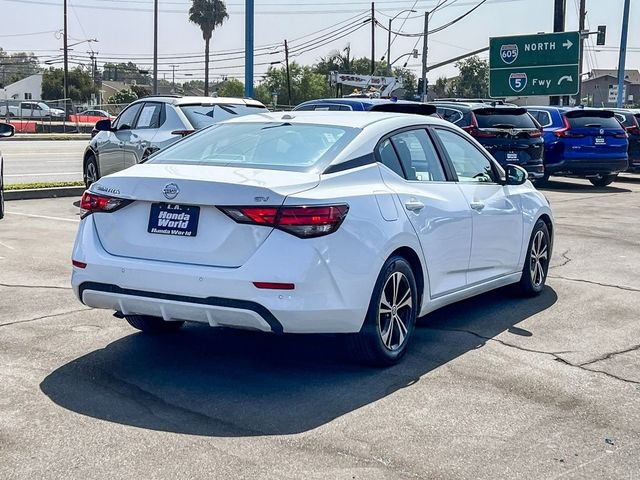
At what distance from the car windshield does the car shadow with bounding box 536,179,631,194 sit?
49.4 ft

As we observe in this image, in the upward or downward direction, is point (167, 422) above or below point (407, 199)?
below

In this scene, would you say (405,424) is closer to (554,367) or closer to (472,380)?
(472,380)

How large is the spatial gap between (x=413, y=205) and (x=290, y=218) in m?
1.18

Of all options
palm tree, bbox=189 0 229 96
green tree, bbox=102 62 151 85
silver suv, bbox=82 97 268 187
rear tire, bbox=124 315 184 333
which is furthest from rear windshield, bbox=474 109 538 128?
green tree, bbox=102 62 151 85

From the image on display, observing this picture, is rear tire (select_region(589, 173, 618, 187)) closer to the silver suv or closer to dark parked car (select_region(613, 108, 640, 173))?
dark parked car (select_region(613, 108, 640, 173))

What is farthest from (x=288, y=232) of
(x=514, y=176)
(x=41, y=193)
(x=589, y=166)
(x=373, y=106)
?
(x=589, y=166)

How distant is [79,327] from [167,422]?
2104 millimetres

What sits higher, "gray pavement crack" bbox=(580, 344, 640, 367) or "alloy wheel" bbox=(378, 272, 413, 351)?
"alloy wheel" bbox=(378, 272, 413, 351)

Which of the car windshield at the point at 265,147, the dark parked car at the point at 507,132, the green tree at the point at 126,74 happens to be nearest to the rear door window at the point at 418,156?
the car windshield at the point at 265,147

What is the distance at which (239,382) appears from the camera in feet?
18.0

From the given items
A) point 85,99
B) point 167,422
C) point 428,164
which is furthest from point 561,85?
point 85,99

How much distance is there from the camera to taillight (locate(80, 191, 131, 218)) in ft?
18.3

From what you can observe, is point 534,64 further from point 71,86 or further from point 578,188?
point 71,86

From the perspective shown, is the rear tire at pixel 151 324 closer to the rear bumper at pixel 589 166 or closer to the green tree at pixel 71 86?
the rear bumper at pixel 589 166
